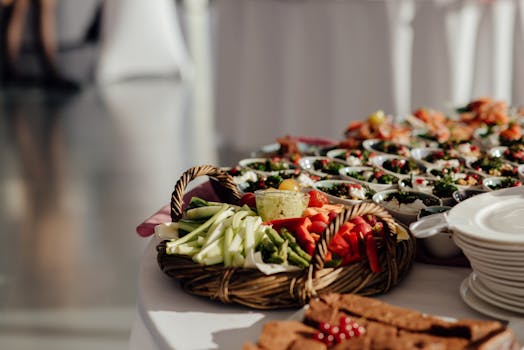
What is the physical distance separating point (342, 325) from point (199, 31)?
10824 millimetres

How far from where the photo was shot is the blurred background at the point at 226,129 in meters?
3.02

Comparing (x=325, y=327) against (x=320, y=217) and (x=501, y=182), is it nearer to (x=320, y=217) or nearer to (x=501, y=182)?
(x=320, y=217)

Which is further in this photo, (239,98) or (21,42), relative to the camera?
(21,42)

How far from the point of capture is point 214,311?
1145mm

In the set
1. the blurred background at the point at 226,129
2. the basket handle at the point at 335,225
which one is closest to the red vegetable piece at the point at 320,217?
the basket handle at the point at 335,225

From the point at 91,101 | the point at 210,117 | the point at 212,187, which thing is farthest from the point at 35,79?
the point at 212,187

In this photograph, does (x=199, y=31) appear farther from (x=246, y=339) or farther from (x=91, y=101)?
(x=246, y=339)

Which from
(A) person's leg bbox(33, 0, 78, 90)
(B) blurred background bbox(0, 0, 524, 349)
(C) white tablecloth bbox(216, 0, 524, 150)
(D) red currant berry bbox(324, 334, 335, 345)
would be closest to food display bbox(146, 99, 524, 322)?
(D) red currant berry bbox(324, 334, 335, 345)

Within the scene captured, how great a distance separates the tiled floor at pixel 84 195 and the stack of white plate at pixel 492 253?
177cm

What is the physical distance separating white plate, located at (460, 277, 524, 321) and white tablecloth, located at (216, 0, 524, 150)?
2506mm

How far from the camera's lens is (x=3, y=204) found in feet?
13.9

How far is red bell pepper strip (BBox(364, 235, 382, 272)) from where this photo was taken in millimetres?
1166

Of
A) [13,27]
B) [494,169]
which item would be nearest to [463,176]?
[494,169]

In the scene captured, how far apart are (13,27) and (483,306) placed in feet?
23.9
